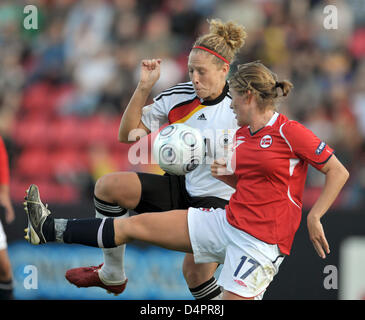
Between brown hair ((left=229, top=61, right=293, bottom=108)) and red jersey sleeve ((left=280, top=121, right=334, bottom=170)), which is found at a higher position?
brown hair ((left=229, top=61, right=293, bottom=108))

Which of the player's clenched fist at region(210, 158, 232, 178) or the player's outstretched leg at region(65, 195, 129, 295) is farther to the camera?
the player's outstretched leg at region(65, 195, 129, 295)

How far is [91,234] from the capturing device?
454 centimetres

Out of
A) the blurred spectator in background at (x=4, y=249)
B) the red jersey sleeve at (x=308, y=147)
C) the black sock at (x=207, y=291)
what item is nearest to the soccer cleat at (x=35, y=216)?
the black sock at (x=207, y=291)

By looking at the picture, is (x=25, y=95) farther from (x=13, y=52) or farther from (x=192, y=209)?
(x=192, y=209)

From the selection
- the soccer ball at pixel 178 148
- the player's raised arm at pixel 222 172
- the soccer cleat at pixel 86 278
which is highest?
the soccer ball at pixel 178 148

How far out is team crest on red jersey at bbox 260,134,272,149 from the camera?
4395mm

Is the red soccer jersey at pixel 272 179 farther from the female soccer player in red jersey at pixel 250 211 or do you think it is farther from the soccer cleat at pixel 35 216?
the soccer cleat at pixel 35 216

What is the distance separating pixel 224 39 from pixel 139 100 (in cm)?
76

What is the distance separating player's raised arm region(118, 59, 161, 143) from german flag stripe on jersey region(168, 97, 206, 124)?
0.24 metres

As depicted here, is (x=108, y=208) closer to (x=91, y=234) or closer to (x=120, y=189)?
(x=120, y=189)

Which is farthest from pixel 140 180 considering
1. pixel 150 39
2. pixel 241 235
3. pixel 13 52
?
pixel 13 52

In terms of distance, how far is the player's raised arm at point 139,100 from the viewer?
5.02 meters

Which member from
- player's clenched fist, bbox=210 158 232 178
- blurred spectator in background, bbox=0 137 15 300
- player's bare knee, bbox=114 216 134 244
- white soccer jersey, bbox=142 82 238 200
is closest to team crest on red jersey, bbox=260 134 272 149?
player's clenched fist, bbox=210 158 232 178

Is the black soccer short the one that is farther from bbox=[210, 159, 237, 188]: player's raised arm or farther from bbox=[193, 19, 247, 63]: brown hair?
bbox=[193, 19, 247, 63]: brown hair
